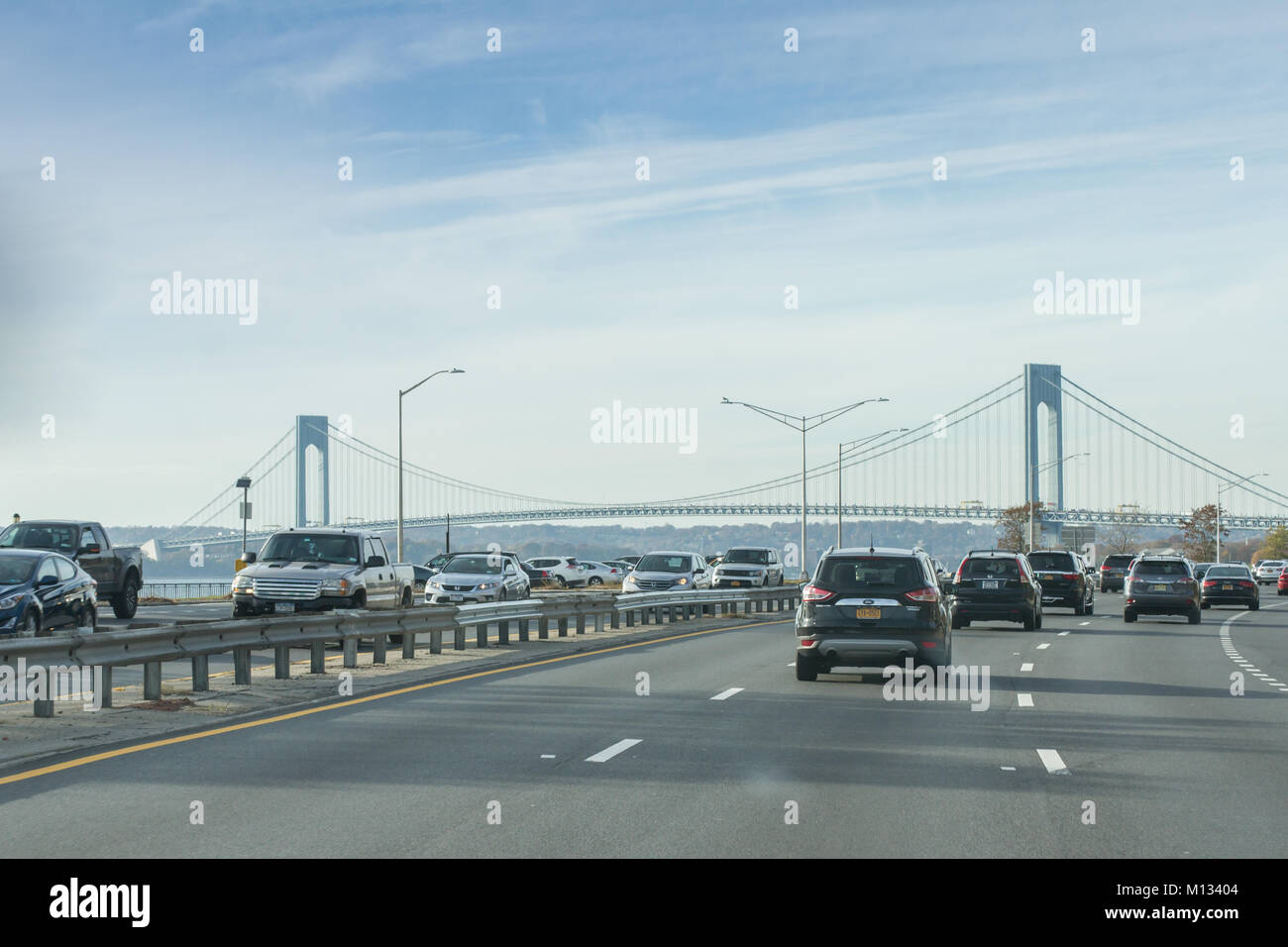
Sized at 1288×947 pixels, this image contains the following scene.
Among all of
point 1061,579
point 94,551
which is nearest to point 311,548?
point 94,551

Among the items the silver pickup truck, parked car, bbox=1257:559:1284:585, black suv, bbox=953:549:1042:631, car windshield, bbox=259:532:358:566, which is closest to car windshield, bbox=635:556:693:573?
black suv, bbox=953:549:1042:631

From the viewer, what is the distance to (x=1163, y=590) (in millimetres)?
37562

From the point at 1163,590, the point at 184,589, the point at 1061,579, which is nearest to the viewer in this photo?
the point at 1163,590

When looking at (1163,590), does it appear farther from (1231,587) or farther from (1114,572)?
Answer: (1114,572)

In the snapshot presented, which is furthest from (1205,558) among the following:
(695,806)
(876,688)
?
(695,806)

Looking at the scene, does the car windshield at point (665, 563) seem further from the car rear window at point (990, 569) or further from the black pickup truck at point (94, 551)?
the black pickup truck at point (94, 551)

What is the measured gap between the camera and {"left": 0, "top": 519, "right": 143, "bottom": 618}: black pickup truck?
86.6 ft

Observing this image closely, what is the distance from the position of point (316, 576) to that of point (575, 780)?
13261 mm

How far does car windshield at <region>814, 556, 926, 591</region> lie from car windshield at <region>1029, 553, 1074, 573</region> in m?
25.2

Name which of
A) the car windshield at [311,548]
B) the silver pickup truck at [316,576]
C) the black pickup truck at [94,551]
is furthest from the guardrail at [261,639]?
the black pickup truck at [94,551]

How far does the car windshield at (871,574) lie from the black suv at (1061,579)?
24.6 meters

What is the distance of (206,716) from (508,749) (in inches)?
154
